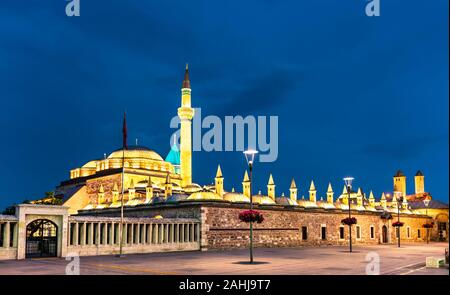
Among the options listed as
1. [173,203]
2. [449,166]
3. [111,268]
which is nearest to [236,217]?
[173,203]

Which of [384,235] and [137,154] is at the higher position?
[137,154]

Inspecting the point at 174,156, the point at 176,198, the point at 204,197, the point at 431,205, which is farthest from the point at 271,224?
the point at 431,205

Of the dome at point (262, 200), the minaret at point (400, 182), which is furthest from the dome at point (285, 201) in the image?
the minaret at point (400, 182)

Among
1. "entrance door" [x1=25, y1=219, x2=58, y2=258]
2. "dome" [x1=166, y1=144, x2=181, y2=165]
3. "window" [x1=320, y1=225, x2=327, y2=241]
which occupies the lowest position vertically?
"window" [x1=320, y1=225, x2=327, y2=241]

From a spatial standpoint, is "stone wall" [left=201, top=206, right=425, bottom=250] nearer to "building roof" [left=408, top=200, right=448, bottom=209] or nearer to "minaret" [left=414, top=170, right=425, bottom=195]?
"building roof" [left=408, top=200, right=448, bottom=209]

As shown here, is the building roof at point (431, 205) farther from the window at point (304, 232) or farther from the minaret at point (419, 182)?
the window at point (304, 232)

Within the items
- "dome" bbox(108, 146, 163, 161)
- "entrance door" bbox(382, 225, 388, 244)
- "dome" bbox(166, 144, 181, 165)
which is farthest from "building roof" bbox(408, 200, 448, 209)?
"dome" bbox(108, 146, 163, 161)

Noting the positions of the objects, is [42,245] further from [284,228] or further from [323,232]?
[323,232]

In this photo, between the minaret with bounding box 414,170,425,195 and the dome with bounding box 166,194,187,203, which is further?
the minaret with bounding box 414,170,425,195

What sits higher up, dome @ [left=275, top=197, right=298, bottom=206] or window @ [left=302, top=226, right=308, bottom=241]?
dome @ [left=275, top=197, right=298, bottom=206]

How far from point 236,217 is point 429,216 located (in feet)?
176

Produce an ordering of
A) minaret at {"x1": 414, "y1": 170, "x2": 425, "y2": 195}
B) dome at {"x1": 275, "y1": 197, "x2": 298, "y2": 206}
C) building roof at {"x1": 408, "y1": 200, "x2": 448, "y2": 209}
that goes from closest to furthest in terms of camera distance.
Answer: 1. dome at {"x1": 275, "y1": 197, "x2": 298, "y2": 206}
2. building roof at {"x1": 408, "y1": 200, "x2": 448, "y2": 209}
3. minaret at {"x1": 414, "y1": 170, "x2": 425, "y2": 195}
